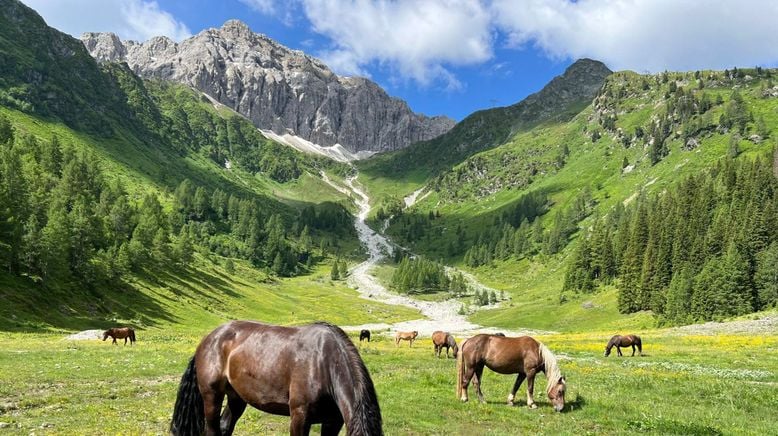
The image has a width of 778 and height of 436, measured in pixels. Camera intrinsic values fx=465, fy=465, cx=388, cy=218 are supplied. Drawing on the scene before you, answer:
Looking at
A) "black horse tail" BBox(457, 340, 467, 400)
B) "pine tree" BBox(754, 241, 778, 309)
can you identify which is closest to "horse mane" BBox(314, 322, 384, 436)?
"black horse tail" BBox(457, 340, 467, 400)

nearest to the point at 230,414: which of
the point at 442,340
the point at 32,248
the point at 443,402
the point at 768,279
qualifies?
the point at 443,402

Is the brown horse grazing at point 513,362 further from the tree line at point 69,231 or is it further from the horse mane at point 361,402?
the tree line at point 69,231

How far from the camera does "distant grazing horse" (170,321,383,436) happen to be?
971cm

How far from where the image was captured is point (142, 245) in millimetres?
110812

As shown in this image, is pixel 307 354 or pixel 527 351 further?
pixel 527 351

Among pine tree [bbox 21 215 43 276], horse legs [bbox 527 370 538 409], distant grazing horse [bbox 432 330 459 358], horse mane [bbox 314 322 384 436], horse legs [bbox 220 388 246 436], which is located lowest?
distant grazing horse [bbox 432 330 459 358]

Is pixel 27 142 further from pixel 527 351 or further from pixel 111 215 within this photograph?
pixel 527 351

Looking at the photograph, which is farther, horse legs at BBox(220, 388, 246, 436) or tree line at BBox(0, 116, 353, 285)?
tree line at BBox(0, 116, 353, 285)

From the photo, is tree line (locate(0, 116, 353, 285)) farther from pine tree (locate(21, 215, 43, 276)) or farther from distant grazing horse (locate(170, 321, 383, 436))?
distant grazing horse (locate(170, 321, 383, 436))

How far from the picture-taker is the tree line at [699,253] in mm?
89562

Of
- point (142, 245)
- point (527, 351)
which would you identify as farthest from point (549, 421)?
point (142, 245)

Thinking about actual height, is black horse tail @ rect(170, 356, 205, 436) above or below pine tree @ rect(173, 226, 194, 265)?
below

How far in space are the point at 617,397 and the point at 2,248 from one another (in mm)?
89346

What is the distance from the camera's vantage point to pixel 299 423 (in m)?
9.86
